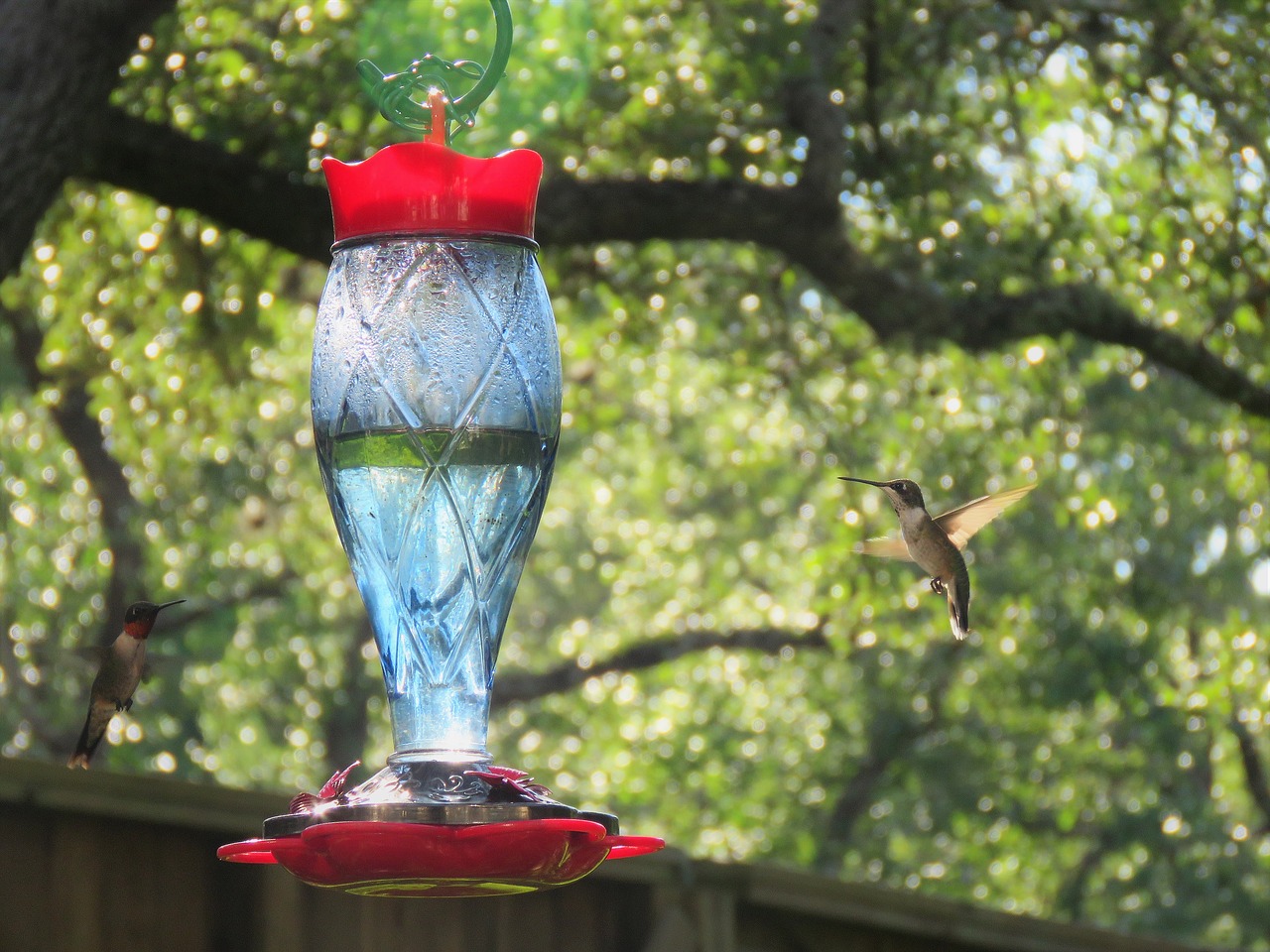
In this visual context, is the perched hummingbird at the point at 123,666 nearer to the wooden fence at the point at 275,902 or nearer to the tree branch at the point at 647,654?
the wooden fence at the point at 275,902

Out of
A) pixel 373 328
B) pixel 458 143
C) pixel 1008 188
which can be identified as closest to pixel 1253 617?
pixel 1008 188

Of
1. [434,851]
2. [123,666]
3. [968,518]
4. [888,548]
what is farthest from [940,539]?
[434,851]

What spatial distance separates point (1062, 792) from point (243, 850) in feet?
31.4

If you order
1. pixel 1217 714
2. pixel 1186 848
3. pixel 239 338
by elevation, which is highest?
pixel 239 338

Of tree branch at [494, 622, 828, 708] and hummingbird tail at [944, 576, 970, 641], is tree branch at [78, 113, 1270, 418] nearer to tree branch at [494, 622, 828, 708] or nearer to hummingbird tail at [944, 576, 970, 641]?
hummingbird tail at [944, 576, 970, 641]

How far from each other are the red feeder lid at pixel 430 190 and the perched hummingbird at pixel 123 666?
783 mm

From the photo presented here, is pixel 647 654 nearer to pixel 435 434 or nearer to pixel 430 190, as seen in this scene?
pixel 435 434

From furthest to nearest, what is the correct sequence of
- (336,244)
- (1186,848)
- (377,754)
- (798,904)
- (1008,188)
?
(377,754)
(1186,848)
(1008,188)
(798,904)
(336,244)

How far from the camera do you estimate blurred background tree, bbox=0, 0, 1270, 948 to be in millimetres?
5973

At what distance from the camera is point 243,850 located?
83.0 inches

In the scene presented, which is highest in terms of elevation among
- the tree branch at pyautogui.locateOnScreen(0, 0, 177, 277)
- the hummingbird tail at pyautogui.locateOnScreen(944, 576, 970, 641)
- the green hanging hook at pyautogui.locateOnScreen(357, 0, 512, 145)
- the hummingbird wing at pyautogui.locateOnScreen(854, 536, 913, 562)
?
the tree branch at pyautogui.locateOnScreen(0, 0, 177, 277)

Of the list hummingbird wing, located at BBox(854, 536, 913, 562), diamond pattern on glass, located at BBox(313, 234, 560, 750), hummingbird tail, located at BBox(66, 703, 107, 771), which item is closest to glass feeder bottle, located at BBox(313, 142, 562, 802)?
diamond pattern on glass, located at BBox(313, 234, 560, 750)

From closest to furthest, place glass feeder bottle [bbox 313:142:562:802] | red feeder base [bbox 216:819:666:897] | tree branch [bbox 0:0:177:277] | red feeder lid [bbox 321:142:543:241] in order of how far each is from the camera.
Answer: red feeder base [bbox 216:819:666:897], red feeder lid [bbox 321:142:543:241], glass feeder bottle [bbox 313:142:562:802], tree branch [bbox 0:0:177:277]

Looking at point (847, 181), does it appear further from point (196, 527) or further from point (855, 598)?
point (196, 527)
